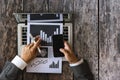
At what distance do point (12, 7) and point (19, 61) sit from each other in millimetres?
233

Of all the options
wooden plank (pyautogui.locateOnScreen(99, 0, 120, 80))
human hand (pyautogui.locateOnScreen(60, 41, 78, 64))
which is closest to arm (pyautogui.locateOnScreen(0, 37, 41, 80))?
human hand (pyautogui.locateOnScreen(60, 41, 78, 64))

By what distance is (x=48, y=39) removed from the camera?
1350 mm

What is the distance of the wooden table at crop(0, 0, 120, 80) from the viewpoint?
134 cm

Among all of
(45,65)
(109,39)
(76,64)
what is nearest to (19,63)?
(45,65)

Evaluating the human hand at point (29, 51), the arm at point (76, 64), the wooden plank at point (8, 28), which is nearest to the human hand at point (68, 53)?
the arm at point (76, 64)

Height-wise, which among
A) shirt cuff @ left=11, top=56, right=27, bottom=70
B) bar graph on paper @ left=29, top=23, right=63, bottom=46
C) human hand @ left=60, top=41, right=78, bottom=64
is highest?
bar graph on paper @ left=29, top=23, right=63, bottom=46

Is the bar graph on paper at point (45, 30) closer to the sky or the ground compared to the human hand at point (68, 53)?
closer to the sky

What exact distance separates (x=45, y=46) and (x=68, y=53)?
104 mm

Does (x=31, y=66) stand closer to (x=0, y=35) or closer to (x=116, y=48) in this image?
(x=0, y=35)

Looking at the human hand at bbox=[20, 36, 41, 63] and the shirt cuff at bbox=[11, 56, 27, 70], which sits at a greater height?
the human hand at bbox=[20, 36, 41, 63]

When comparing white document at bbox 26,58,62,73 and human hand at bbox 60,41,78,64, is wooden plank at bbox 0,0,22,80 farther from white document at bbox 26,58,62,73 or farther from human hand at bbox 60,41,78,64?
human hand at bbox 60,41,78,64

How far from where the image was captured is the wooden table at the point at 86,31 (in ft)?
4.40

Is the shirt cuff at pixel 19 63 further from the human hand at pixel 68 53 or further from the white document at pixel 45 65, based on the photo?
the human hand at pixel 68 53

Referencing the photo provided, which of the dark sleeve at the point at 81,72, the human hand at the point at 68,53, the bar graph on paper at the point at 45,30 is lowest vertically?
the dark sleeve at the point at 81,72
